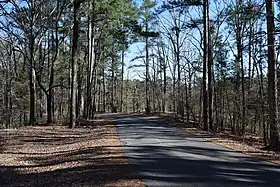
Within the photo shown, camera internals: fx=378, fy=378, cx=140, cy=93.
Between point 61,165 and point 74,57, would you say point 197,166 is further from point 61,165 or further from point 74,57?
point 74,57

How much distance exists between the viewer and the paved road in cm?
Result: 900

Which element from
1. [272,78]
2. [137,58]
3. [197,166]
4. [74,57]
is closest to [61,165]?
[197,166]

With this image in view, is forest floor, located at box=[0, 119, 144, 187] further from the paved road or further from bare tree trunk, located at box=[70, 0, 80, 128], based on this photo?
bare tree trunk, located at box=[70, 0, 80, 128]

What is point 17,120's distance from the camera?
169 ft

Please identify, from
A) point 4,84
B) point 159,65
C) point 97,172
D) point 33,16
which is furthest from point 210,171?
point 159,65

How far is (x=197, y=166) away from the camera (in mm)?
11047

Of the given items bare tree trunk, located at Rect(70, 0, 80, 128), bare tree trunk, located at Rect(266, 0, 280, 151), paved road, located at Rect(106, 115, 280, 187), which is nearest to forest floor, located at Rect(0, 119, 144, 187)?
paved road, located at Rect(106, 115, 280, 187)

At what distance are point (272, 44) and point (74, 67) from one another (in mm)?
14333

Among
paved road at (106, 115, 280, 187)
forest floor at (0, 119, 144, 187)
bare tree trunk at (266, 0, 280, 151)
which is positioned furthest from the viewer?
bare tree trunk at (266, 0, 280, 151)

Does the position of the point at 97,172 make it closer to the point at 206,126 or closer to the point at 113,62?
the point at 206,126

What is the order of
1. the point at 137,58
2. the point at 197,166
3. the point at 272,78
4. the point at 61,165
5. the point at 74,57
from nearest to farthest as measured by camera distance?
the point at 197,166 < the point at 61,165 < the point at 272,78 < the point at 74,57 < the point at 137,58

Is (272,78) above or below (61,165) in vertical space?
above

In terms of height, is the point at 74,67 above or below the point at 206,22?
below

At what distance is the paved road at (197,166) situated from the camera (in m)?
9.00
